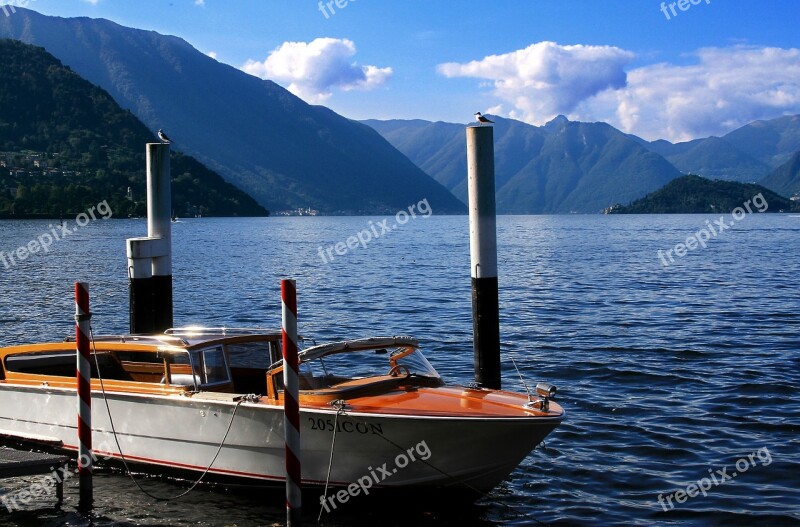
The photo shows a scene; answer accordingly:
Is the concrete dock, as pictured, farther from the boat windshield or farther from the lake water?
the boat windshield

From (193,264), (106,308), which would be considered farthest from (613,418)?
(193,264)

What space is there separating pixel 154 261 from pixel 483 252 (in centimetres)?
686

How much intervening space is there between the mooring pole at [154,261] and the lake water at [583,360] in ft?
14.7

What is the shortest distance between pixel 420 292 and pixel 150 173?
22369mm

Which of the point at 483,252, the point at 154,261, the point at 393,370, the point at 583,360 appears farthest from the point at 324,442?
the point at 583,360

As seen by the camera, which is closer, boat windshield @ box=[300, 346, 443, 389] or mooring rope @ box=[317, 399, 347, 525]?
mooring rope @ box=[317, 399, 347, 525]

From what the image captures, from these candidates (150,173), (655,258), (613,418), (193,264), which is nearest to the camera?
(613,418)

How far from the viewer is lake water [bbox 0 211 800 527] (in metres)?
11.1

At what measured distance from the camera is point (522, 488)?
474 inches

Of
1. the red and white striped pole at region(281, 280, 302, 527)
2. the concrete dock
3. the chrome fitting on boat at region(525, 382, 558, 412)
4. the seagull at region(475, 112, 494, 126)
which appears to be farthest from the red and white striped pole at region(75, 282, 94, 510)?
the seagull at region(475, 112, 494, 126)

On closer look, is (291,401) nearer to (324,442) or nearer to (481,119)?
(324,442)

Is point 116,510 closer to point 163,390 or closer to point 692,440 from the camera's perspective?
point 163,390

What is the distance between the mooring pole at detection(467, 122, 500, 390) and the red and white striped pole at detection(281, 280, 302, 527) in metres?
4.30

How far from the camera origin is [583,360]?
20875 mm
